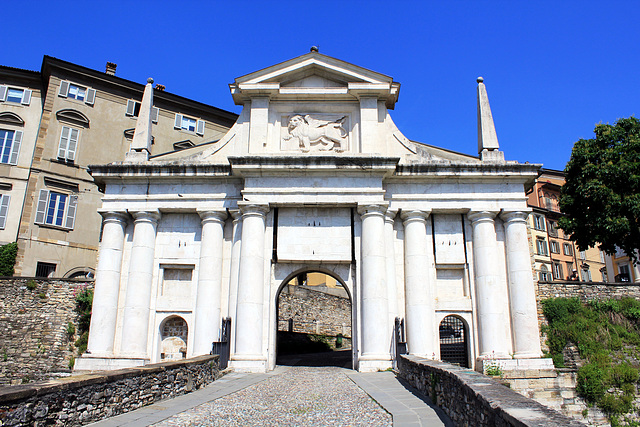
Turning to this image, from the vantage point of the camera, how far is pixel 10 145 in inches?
1184

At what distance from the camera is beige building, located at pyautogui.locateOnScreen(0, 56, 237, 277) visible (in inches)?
1129

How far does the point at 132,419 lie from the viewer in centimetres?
894

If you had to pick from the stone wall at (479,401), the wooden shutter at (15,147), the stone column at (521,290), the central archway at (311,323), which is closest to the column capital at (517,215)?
the stone column at (521,290)

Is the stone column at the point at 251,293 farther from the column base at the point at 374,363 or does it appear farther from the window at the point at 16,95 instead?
the window at the point at 16,95

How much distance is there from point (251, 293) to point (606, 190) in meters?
18.4

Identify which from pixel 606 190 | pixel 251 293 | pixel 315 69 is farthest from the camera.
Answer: pixel 606 190

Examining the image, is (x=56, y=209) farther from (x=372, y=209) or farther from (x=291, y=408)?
(x=291, y=408)

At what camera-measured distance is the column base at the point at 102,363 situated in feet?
63.5

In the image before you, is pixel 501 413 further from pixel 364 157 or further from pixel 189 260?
pixel 189 260

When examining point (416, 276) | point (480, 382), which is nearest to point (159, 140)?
point (416, 276)

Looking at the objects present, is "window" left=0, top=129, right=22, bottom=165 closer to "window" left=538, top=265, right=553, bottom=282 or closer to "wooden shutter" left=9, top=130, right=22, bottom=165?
"wooden shutter" left=9, top=130, right=22, bottom=165

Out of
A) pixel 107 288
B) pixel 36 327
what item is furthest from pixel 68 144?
pixel 107 288

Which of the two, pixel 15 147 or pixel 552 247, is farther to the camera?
pixel 552 247

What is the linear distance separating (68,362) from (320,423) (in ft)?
55.9
